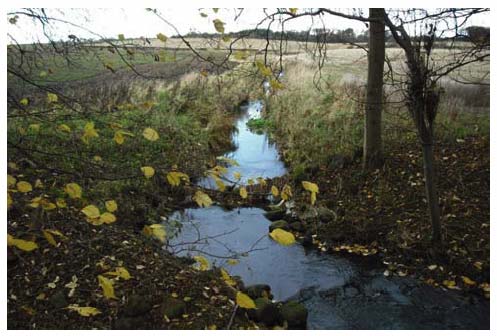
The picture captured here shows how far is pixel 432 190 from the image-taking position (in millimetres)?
4973

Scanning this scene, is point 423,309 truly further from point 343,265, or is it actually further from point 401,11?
point 401,11

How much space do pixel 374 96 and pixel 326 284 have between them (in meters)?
3.38

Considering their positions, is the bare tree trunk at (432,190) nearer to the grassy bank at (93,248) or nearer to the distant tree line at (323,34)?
the distant tree line at (323,34)

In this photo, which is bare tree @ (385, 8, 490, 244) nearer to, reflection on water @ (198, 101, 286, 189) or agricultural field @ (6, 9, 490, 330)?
agricultural field @ (6, 9, 490, 330)

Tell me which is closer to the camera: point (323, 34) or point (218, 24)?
point (218, 24)

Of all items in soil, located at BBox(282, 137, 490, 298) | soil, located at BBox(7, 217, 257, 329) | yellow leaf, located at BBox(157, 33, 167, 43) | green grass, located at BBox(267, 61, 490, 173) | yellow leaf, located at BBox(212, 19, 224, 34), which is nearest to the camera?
yellow leaf, located at BBox(212, 19, 224, 34)

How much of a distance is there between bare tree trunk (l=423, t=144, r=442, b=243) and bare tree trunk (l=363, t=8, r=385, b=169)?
6.31ft

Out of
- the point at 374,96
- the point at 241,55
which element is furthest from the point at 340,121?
the point at 241,55

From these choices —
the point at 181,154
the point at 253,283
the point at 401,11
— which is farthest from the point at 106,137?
the point at 401,11

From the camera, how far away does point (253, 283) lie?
514 centimetres

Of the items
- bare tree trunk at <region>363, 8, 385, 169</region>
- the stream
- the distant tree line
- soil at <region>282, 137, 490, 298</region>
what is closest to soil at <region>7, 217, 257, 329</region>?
the stream

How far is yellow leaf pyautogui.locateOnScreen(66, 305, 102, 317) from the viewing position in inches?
137

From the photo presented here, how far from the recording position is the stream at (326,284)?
169 inches

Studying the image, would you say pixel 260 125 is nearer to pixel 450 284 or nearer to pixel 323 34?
pixel 323 34
